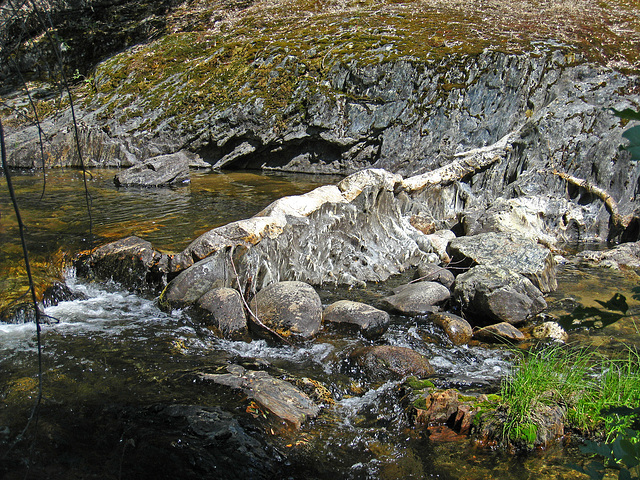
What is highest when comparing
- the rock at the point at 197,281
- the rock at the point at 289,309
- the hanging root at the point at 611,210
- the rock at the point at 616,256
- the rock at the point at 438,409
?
the rock at the point at 197,281

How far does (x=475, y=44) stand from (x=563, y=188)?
5488 millimetres

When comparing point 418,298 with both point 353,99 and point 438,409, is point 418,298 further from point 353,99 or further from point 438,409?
point 353,99

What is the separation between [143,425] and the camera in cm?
343

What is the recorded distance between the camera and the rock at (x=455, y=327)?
5.31m

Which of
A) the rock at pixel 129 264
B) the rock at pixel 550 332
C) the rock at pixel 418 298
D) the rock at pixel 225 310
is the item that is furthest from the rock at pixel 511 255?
the rock at pixel 129 264

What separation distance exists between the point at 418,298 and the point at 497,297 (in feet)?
3.13

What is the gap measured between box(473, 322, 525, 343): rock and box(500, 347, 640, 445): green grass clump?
4.45 feet

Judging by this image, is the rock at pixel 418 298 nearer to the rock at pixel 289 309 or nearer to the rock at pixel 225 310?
the rock at pixel 289 309

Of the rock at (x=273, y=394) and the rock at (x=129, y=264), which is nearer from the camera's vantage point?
the rock at (x=273, y=394)

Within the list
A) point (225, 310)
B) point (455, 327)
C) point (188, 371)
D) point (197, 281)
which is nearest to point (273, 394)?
point (188, 371)

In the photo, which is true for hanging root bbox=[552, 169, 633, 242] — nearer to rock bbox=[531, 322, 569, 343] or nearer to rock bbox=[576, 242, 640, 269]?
rock bbox=[576, 242, 640, 269]

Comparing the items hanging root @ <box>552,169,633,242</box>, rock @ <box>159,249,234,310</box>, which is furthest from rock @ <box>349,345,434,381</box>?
hanging root @ <box>552,169,633,242</box>

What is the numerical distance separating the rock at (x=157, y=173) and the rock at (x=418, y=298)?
7.44 meters

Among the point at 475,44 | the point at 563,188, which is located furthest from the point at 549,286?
the point at 475,44
